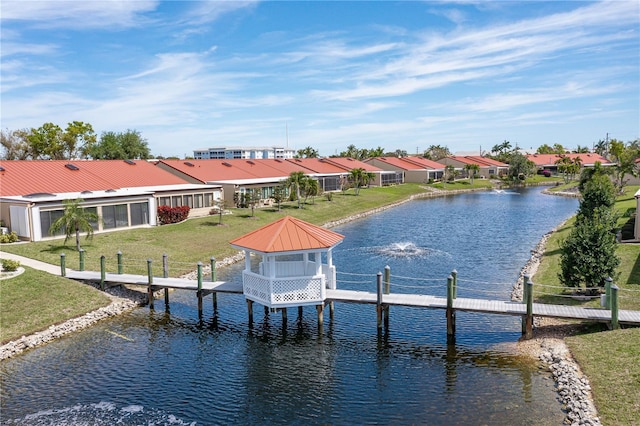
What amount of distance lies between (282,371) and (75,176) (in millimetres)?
35365

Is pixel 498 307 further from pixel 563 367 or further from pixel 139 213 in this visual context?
pixel 139 213

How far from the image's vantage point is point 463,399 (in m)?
17.4

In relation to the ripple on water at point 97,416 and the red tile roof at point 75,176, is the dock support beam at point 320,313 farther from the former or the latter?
the red tile roof at point 75,176

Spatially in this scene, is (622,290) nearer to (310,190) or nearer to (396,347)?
(396,347)

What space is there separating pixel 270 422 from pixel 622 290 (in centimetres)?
1816

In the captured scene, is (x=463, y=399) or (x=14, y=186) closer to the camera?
(x=463, y=399)

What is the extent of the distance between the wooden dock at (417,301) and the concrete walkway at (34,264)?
779 mm

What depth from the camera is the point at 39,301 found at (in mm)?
25547

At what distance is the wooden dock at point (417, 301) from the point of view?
20.8 meters

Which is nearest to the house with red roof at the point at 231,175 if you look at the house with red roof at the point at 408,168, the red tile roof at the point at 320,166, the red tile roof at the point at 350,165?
the red tile roof at the point at 320,166

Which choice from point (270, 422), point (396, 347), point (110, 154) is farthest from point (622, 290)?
point (110, 154)

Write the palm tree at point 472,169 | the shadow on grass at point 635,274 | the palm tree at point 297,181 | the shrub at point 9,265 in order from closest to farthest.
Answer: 1. the shadow on grass at point 635,274
2. the shrub at point 9,265
3. the palm tree at point 297,181
4. the palm tree at point 472,169

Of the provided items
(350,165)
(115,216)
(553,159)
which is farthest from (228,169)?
(553,159)

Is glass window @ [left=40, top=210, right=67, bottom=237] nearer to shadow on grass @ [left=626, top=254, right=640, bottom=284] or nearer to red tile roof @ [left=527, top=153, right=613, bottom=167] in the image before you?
shadow on grass @ [left=626, top=254, right=640, bottom=284]
